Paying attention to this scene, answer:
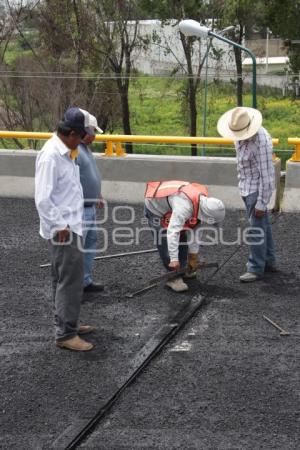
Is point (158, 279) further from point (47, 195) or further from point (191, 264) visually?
point (47, 195)

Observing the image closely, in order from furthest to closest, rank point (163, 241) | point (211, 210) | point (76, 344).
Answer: point (163, 241) → point (211, 210) → point (76, 344)

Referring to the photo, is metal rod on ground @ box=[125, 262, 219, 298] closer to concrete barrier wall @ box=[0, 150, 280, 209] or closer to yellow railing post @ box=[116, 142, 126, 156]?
concrete barrier wall @ box=[0, 150, 280, 209]

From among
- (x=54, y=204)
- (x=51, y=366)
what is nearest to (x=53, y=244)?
(x=54, y=204)

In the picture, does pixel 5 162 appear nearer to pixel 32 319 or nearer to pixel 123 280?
pixel 123 280

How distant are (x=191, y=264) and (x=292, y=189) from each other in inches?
121

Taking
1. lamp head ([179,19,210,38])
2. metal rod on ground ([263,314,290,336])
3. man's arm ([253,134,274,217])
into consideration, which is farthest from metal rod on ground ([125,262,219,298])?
lamp head ([179,19,210,38])

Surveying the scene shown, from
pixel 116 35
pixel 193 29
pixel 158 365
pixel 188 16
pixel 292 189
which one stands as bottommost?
pixel 158 365

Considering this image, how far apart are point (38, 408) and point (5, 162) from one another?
21.2 ft

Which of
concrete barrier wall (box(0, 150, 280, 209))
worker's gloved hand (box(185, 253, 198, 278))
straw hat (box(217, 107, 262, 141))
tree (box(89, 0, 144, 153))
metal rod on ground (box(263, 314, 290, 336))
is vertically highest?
tree (box(89, 0, 144, 153))

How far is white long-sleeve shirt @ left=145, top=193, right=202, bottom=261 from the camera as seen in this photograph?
6891mm

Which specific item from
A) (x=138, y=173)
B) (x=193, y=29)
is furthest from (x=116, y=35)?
(x=138, y=173)

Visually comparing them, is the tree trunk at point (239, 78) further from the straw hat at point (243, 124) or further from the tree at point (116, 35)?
the straw hat at point (243, 124)

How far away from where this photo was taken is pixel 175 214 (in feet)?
22.8

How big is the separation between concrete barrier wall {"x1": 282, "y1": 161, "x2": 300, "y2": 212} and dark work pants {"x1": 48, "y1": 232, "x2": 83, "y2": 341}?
4.69 metres
